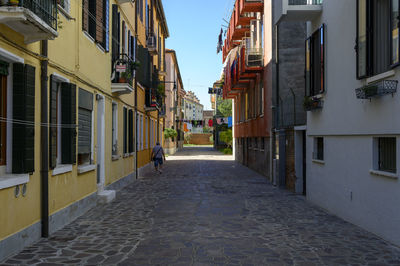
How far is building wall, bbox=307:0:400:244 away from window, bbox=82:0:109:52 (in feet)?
19.0

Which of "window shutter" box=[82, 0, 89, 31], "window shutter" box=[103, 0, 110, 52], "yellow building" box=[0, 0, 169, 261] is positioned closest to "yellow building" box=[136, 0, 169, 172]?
"yellow building" box=[0, 0, 169, 261]

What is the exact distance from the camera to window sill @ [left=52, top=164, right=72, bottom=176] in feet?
26.6

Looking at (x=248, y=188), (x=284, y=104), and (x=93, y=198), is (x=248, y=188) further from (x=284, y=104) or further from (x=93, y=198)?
(x=93, y=198)

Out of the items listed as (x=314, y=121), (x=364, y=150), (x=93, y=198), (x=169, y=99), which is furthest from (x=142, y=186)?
(x=169, y=99)

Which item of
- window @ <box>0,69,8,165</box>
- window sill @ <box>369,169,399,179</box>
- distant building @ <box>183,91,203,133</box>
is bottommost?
window sill @ <box>369,169,399,179</box>

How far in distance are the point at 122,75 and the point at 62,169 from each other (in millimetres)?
6174

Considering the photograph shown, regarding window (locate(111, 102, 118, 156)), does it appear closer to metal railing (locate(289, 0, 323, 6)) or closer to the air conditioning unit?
metal railing (locate(289, 0, 323, 6))

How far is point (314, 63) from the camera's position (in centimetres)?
1209

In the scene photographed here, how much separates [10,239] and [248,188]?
1027 centimetres

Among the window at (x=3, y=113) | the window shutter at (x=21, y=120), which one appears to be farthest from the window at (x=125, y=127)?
the window at (x=3, y=113)

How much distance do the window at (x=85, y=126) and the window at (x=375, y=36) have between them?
6.11 metres

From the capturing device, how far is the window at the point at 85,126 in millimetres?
10188

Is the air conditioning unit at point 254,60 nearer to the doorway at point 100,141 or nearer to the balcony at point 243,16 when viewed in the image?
the balcony at point 243,16

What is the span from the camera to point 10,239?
A: 6160 millimetres
